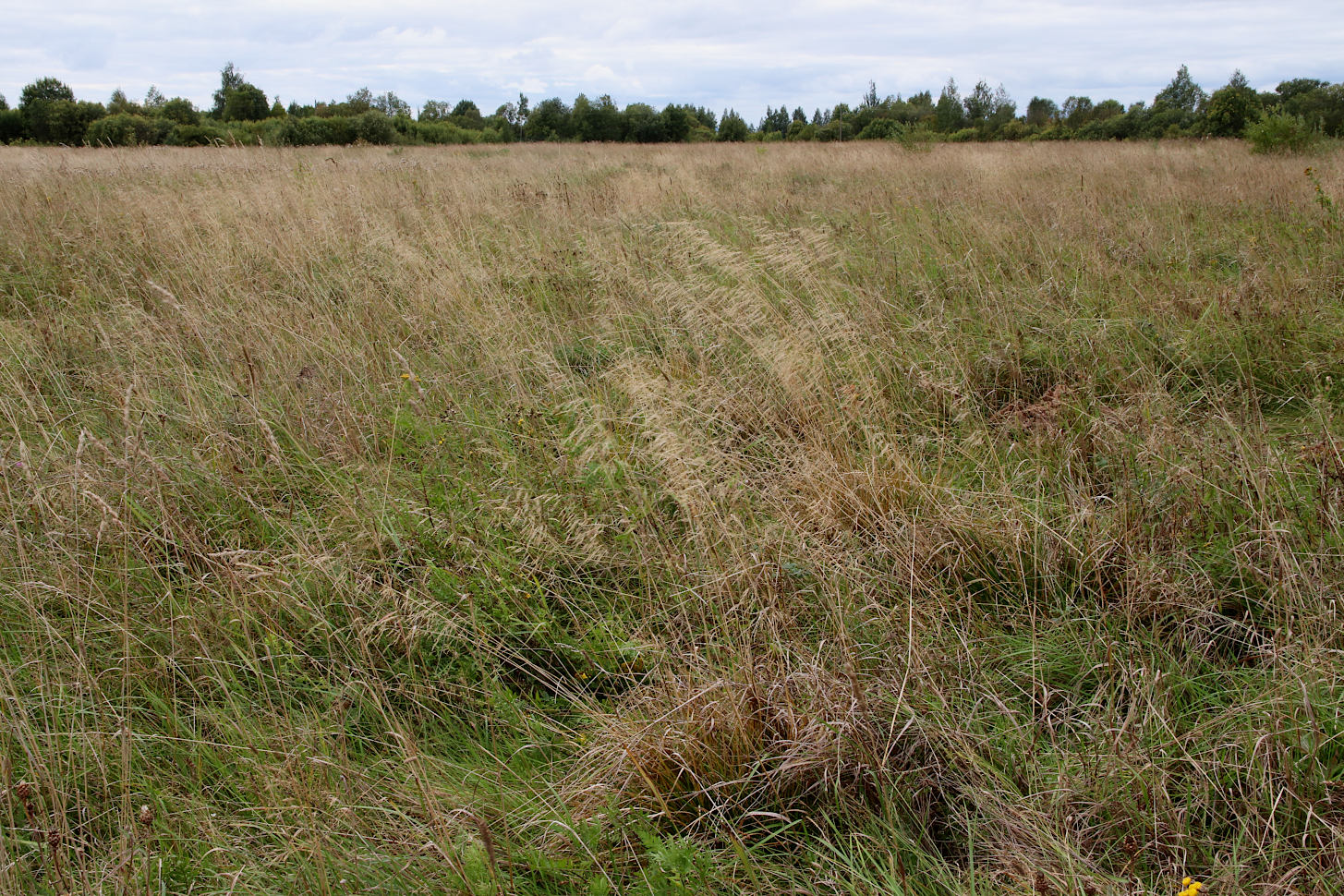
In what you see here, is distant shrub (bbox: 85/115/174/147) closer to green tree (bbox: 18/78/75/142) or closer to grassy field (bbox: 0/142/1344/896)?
green tree (bbox: 18/78/75/142)

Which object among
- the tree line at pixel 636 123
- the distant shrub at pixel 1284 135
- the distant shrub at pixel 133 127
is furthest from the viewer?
the distant shrub at pixel 133 127

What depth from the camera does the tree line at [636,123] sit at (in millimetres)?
16969

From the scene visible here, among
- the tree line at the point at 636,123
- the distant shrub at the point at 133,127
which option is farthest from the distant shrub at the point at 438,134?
the distant shrub at the point at 133,127

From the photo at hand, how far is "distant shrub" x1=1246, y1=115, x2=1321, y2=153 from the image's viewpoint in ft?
37.1

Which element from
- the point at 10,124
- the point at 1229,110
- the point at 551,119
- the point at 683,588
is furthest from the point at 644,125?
the point at 683,588

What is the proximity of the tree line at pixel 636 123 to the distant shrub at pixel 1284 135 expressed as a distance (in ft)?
0.05

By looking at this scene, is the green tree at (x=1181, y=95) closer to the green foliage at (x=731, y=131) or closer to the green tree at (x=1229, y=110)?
the green tree at (x=1229, y=110)

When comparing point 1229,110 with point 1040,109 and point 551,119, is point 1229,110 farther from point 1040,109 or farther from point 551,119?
point 1040,109

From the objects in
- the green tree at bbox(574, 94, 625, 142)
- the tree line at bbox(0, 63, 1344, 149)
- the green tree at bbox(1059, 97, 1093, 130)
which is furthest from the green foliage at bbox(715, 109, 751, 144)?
the green tree at bbox(1059, 97, 1093, 130)

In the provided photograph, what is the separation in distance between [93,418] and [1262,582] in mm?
→ 4546

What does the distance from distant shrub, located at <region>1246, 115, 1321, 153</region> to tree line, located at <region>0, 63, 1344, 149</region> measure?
0.02 meters

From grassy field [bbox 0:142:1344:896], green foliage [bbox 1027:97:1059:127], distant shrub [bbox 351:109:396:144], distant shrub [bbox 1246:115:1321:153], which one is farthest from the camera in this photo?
green foliage [bbox 1027:97:1059:127]

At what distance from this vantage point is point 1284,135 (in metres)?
11.4

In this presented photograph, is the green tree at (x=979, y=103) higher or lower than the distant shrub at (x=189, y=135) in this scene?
higher
